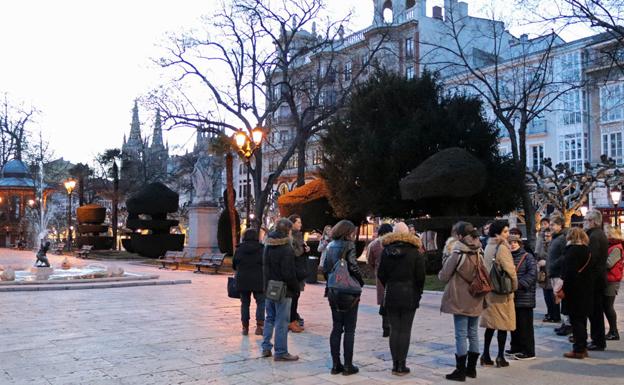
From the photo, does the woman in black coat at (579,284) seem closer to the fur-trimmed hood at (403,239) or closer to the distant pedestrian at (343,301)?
the fur-trimmed hood at (403,239)

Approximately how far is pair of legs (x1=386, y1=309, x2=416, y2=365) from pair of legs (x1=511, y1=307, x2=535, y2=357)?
175 centimetres

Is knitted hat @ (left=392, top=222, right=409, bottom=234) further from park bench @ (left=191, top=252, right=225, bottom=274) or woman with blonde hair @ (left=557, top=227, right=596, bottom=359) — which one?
park bench @ (left=191, top=252, right=225, bottom=274)

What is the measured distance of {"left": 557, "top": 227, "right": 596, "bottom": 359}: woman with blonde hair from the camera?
8125mm

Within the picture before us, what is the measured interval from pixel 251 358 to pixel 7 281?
12885mm

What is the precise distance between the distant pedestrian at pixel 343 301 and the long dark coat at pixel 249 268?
217cm

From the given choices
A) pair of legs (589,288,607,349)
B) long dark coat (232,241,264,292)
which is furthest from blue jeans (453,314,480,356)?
long dark coat (232,241,264,292)

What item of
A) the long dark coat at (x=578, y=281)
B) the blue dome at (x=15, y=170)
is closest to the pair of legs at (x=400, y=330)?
the long dark coat at (x=578, y=281)

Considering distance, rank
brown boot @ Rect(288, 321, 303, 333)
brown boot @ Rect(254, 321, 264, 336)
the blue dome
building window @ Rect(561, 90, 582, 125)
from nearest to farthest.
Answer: brown boot @ Rect(254, 321, 264, 336) → brown boot @ Rect(288, 321, 303, 333) → building window @ Rect(561, 90, 582, 125) → the blue dome

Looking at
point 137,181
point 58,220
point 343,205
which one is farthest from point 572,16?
point 58,220

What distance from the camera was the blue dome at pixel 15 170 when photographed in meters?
50.6

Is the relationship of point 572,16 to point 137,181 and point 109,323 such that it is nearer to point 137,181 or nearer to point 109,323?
point 109,323

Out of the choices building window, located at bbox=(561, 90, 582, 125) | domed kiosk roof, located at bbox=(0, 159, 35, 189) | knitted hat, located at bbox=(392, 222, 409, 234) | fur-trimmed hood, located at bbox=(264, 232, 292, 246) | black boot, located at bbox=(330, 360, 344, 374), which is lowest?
black boot, located at bbox=(330, 360, 344, 374)

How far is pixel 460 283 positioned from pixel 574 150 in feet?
132

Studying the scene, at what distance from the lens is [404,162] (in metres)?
23.7
